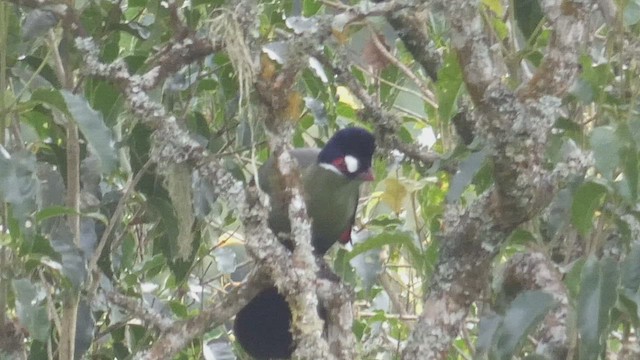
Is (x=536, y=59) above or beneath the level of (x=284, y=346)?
above

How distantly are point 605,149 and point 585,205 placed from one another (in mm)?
104

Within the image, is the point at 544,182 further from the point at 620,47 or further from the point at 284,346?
the point at 284,346

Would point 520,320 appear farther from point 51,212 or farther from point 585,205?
point 51,212

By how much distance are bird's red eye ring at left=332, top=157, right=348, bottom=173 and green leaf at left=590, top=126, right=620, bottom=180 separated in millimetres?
1092

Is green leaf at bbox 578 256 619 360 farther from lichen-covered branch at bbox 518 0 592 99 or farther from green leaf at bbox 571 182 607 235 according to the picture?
lichen-covered branch at bbox 518 0 592 99

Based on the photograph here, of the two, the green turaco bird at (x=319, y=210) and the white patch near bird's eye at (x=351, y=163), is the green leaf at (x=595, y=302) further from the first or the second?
the white patch near bird's eye at (x=351, y=163)

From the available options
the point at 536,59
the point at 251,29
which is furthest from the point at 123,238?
the point at 536,59

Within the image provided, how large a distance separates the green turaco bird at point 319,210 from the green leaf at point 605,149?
62 cm

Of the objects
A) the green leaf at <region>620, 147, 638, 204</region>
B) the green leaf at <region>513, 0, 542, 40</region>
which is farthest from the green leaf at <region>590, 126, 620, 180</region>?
the green leaf at <region>513, 0, 542, 40</region>

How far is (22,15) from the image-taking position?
1.69 meters

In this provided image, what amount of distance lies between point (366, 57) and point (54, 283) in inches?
29.6

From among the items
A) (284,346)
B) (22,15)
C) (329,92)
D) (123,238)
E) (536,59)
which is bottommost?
(284,346)

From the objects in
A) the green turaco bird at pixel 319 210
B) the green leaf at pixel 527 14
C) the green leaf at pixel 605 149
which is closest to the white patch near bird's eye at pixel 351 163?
the green turaco bird at pixel 319 210

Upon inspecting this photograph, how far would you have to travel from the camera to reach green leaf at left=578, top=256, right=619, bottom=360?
1144 mm
